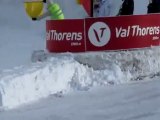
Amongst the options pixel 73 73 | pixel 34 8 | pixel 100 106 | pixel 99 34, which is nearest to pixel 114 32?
pixel 99 34

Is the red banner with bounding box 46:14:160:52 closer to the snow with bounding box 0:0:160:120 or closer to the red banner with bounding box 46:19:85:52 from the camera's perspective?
Result: the red banner with bounding box 46:19:85:52

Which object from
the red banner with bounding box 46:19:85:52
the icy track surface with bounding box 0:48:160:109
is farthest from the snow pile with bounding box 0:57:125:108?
the red banner with bounding box 46:19:85:52

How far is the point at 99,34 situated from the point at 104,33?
0.10 metres

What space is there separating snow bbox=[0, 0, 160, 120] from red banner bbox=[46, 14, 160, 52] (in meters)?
0.23

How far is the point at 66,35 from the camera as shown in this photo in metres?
11.1

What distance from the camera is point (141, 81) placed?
10.6 m

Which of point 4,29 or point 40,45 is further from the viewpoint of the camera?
point 4,29

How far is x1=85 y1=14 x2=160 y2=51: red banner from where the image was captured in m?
10.9

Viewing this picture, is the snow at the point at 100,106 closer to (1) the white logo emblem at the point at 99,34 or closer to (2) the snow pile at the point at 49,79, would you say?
(2) the snow pile at the point at 49,79

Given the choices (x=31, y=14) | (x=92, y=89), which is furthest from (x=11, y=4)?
(x=92, y=89)

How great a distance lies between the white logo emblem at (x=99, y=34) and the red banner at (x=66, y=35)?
0.21 metres

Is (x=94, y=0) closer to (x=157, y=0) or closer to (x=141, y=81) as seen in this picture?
(x=157, y=0)

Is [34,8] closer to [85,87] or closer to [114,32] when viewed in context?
[114,32]

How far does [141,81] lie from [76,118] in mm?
3326
